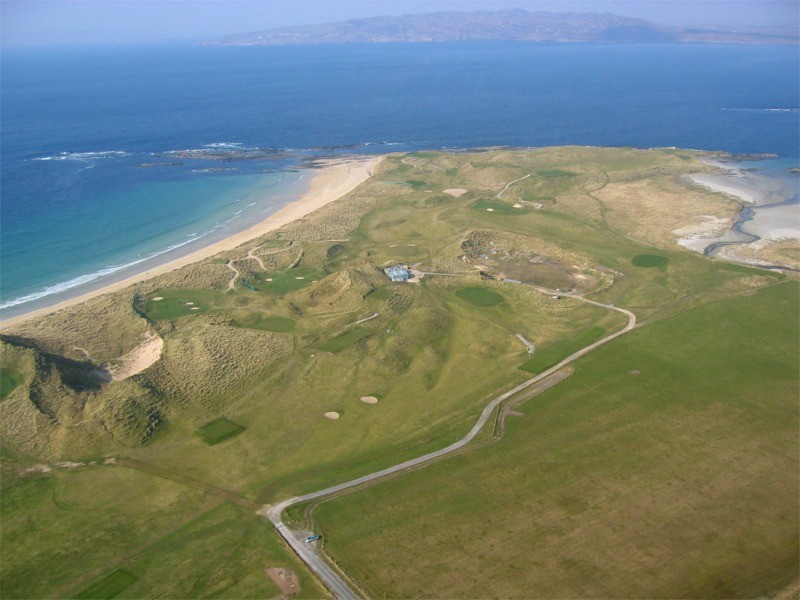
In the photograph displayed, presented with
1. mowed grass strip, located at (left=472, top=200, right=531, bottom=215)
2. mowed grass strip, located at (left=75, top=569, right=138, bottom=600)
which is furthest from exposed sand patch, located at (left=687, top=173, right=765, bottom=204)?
mowed grass strip, located at (left=75, top=569, right=138, bottom=600)

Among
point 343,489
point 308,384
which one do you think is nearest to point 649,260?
point 308,384

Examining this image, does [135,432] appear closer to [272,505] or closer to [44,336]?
[272,505]

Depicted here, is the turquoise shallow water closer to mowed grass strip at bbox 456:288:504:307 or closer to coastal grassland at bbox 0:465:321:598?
coastal grassland at bbox 0:465:321:598

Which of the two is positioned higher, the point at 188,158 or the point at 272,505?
the point at 188,158

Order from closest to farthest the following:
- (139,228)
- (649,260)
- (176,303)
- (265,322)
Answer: (265,322) < (176,303) < (649,260) < (139,228)

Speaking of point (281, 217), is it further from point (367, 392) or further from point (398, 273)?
point (367, 392)

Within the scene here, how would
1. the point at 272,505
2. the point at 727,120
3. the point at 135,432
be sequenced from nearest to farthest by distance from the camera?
the point at 272,505 < the point at 135,432 < the point at 727,120

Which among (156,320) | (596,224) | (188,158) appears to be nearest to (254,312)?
(156,320)

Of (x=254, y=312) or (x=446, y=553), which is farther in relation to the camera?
(x=254, y=312)
